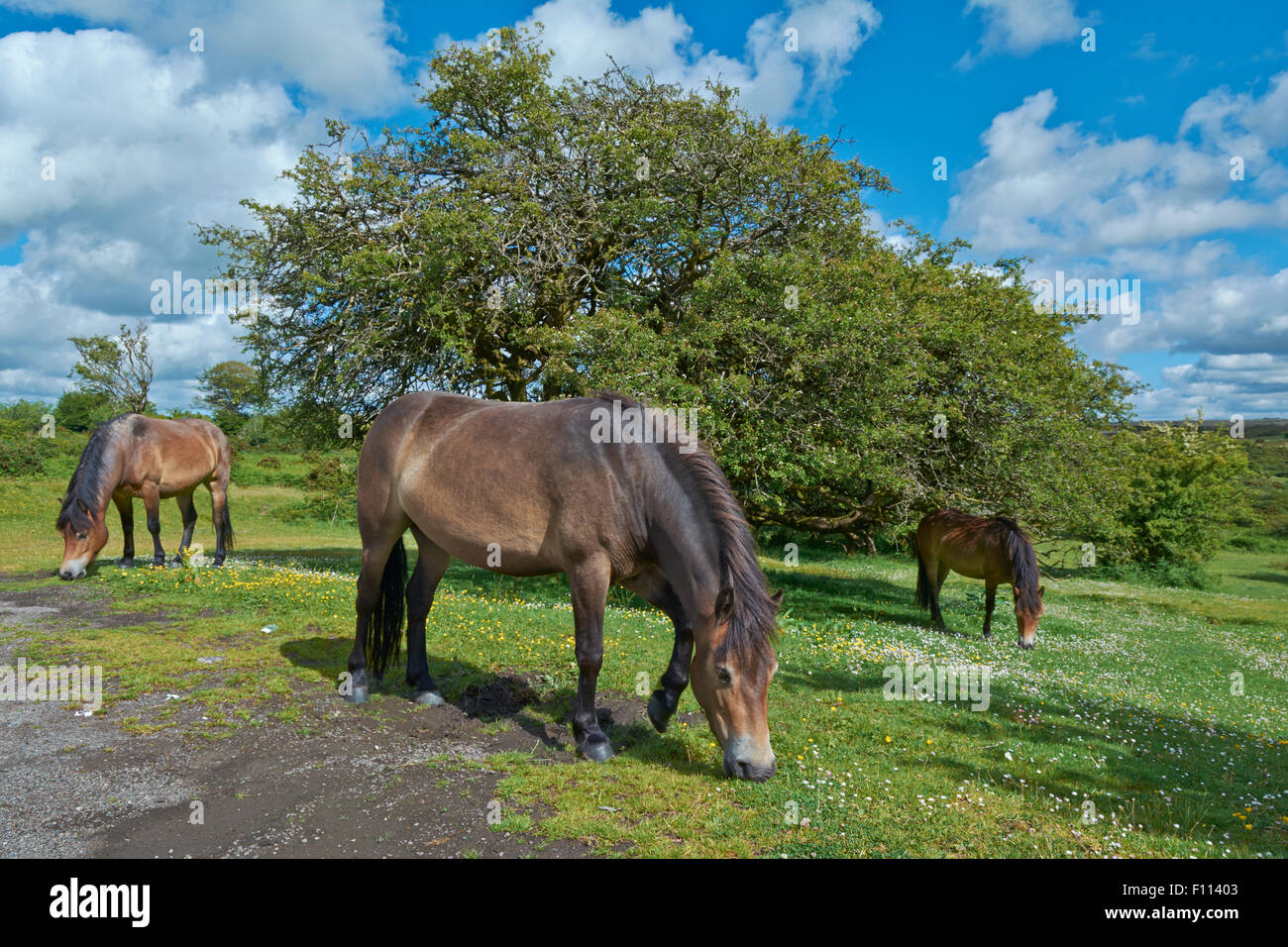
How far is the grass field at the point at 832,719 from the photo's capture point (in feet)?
14.5

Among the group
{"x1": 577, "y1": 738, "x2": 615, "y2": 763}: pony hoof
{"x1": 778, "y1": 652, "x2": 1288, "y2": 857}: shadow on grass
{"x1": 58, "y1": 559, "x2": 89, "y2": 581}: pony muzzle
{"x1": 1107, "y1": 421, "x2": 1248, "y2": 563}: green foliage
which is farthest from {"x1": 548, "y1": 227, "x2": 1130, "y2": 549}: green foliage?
{"x1": 1107, "y1": 421, "x2": 1248, "y2": 563}: green foliage

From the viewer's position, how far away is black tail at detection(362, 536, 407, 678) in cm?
744

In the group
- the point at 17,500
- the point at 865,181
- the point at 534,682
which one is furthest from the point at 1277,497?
the point at 17,500

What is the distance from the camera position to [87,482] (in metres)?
12.3

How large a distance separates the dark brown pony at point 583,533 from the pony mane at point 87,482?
830cm

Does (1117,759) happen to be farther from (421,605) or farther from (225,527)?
(225,527)

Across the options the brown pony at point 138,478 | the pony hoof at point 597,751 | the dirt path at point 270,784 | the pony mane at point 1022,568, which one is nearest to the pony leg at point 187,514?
the brown pony at point 138,478

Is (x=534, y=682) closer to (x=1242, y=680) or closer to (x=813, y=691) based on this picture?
(x=813, y=691)

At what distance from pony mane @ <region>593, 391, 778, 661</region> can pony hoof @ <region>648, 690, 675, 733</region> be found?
55.0 inches

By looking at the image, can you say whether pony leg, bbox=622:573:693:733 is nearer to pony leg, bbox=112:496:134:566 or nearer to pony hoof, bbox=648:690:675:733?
pony hoof, bbox=648:690:675:733

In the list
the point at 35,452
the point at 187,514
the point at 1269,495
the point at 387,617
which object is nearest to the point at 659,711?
the point at 387,617

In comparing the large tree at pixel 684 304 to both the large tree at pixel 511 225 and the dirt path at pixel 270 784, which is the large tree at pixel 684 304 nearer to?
the large tree at pixel 511 225

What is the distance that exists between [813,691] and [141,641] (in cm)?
827

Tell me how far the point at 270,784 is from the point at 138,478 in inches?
447
